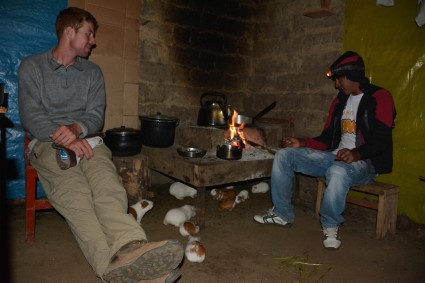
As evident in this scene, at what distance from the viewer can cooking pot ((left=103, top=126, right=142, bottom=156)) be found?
157 inches

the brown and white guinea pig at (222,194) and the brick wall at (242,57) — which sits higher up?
the brick wall at (242,57)

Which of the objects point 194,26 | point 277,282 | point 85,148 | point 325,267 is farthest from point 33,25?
point 325,267

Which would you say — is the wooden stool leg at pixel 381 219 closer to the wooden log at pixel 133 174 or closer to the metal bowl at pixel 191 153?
the metal bowl at pixel 191 153

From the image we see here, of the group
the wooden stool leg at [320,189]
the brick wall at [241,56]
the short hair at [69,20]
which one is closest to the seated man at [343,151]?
the wooden stool leg at [320,189]

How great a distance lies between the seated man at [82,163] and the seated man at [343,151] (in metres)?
1.94

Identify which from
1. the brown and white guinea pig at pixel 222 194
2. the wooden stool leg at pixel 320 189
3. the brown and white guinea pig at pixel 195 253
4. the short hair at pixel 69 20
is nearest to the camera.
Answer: the brown and white guinea pig at pixel 195 253

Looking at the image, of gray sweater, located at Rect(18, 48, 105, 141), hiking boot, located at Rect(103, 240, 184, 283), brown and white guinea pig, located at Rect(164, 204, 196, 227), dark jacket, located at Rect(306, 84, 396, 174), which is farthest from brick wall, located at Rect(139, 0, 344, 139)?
hiking boot, located at Rect(103, 240, 184, 283)

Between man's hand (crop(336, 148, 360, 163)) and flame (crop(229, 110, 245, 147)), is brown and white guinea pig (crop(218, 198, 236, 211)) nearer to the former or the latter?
flame (crop(229, 110, 245, 147))

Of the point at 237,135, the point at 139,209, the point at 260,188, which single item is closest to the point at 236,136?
the point at 237,135

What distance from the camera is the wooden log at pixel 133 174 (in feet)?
13.0

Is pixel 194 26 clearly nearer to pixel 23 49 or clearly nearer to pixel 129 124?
pixel 129 124

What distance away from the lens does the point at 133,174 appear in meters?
4.04

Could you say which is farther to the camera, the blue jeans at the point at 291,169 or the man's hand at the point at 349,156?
the blue jeans at the point at 291,169

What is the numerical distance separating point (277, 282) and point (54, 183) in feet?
6.71
